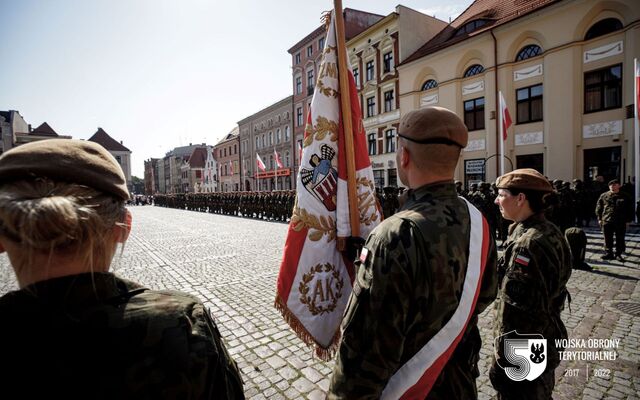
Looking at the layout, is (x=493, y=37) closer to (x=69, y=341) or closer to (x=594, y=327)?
(x=594, y=327)

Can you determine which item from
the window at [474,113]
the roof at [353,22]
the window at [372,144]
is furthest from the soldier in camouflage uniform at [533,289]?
the roof at [353,22]

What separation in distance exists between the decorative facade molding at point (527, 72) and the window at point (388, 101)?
8.90 meters

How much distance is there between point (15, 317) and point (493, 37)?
74.1 feet

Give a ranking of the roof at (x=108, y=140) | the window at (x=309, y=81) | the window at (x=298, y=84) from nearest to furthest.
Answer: the window at (x=309, y=81) < the window at (x=298, y=84) < the roof at (x=108, y=140)

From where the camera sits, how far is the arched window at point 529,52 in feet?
55.7

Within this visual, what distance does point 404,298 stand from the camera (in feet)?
4.26

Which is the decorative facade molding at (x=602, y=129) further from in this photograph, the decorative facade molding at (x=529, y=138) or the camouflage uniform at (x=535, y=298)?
the camouflage uniform at (x=535, y=298)

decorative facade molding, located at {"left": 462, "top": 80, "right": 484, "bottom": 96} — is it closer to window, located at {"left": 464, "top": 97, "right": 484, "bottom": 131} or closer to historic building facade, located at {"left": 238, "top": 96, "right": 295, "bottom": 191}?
window, located at {"left": 464, "top": 97, "right": 484, "bottom": 131}

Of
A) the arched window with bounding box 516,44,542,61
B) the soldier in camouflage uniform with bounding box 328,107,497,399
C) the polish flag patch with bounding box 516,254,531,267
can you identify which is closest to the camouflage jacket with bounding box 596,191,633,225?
the polish flag patch with bounding box 516,254,531,267

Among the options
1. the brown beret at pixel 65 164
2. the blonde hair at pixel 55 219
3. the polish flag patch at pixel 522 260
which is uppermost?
the brown beret at pixel 65 164

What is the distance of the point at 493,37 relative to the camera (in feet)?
59.9

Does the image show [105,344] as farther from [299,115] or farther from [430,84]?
[299,115]

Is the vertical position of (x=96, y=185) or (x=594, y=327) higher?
(x=96, y=185)

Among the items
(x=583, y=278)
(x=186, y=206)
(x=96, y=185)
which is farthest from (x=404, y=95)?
(x=186, y=206)
